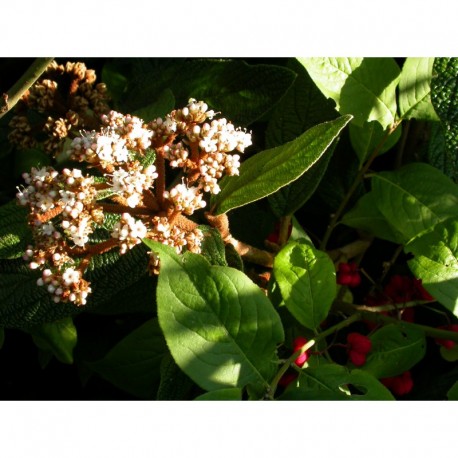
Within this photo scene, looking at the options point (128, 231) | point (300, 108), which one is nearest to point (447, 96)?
point (300, 108)

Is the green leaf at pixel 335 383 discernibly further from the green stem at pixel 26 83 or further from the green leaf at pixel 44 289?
the green stem at pixel 26 83

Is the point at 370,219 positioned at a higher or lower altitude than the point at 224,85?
lower

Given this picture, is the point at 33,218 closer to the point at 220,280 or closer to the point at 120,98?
the point at 220,280

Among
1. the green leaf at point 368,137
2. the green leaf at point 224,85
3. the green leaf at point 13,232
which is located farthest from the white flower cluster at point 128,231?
the green leaf at point 368,137

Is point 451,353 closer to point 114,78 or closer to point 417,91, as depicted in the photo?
point 417,91

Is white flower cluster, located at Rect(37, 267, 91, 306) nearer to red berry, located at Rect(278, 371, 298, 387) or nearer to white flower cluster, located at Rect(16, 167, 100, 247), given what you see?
white flower cluster, located at Rect(16, 167, 100, 247)

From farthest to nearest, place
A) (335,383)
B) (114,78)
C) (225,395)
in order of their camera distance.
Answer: (114,78), (335,383), (225,395)

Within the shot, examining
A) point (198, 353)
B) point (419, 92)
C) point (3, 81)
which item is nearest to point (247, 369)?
point (198, 353)
